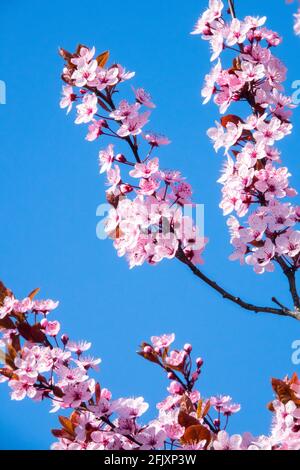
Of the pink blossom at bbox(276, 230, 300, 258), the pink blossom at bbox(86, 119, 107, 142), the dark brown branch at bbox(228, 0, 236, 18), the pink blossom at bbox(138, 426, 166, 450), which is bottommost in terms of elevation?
the pink blossom at bbox(138, 426, 166, 450)

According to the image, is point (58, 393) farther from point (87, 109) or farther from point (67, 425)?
point (87, 109)

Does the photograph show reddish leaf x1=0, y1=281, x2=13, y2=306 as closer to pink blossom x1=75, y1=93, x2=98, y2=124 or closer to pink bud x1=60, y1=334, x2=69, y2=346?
pink bud x1=60, y1=334, x2=69, y2=346

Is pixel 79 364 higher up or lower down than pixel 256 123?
lower down

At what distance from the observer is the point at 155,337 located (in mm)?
4359

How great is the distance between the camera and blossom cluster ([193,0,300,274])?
12.8 ft

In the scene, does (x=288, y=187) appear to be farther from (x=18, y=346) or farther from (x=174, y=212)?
(x=18, y=346)

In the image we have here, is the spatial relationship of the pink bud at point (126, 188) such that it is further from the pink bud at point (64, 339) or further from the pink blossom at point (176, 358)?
the pink blossom at point (176, 358)

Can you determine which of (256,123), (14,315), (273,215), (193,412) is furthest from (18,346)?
(256,123)

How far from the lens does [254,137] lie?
13.1 ft

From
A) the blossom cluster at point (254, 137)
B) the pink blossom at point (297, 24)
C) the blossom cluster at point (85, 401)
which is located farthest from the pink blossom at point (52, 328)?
the pink blossom at point (297, 24)

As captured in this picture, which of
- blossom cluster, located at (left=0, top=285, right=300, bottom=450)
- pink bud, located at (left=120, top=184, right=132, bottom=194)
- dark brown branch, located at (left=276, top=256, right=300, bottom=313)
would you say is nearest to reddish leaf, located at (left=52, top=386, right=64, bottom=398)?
blossom cluster, located at (left=0, top=285, right=300, bottom=450)
